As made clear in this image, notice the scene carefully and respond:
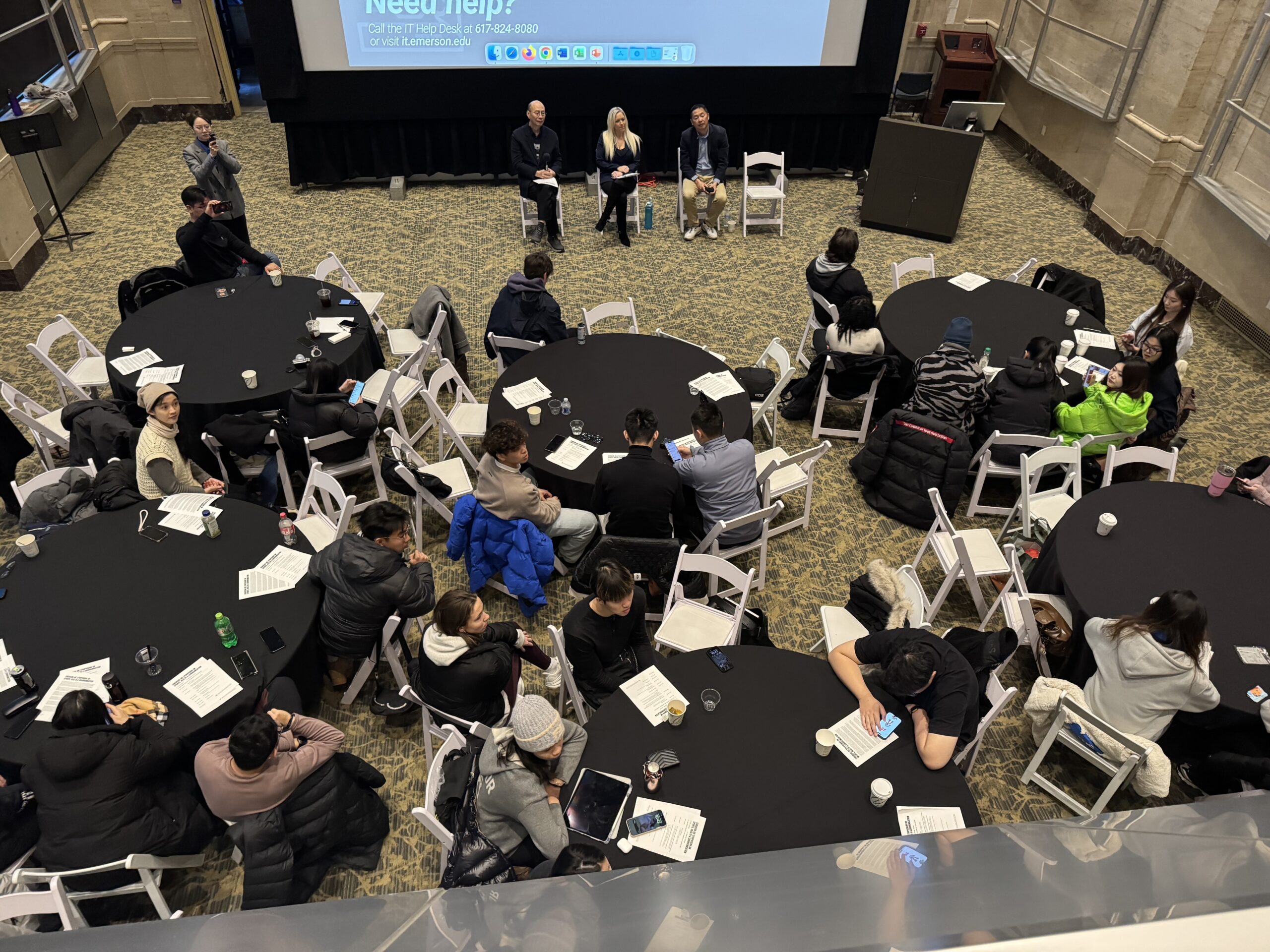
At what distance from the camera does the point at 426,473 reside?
536 centimetres

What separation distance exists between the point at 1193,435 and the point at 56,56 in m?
12.5

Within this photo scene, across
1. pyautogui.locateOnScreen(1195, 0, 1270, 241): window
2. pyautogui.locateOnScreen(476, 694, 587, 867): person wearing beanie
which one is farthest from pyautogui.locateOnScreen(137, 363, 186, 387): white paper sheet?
pyautogui.locateOnScreen(1195, 0, 1270, 241): window

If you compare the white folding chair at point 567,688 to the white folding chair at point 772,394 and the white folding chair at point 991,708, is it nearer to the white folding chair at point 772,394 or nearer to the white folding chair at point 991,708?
the white folding chair at point 991,708

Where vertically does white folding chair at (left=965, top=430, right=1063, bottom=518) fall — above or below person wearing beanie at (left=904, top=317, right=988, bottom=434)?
below

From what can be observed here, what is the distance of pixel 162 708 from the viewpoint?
11.6ft

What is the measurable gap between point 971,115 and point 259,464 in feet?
29.0

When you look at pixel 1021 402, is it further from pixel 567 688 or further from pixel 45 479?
pixel 45 479

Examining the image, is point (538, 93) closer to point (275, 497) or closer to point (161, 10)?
point (161, 10)

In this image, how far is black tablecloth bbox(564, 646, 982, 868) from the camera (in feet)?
10.4

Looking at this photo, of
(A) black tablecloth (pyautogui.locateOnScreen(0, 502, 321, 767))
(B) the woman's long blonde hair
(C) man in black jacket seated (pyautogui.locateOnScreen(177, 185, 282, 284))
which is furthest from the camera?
(B) the woman's long blonde hair

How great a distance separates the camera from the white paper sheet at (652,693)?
3.54 meters

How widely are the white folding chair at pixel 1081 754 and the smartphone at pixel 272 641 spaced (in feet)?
12.0

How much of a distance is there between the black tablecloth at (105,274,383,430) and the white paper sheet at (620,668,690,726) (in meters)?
3.26

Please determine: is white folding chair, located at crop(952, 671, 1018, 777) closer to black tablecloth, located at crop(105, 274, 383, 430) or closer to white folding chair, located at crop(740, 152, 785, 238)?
black tablecloth, located at crop(105, 274, 383, 430)
